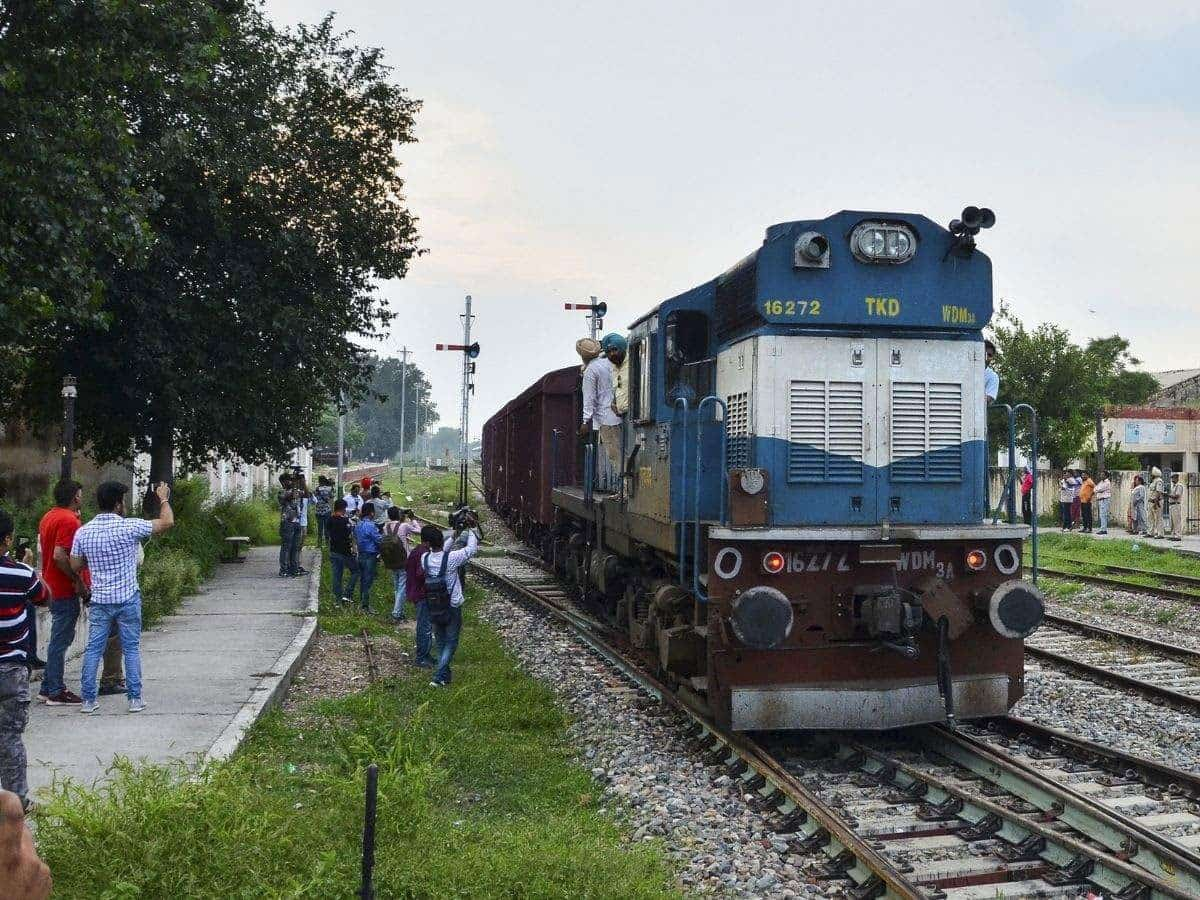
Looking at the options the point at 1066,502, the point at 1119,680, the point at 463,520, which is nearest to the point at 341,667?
the point at 463,520

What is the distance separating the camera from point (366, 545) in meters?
16.6

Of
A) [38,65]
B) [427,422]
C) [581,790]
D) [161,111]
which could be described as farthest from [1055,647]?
[427,422]

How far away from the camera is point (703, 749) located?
827cm

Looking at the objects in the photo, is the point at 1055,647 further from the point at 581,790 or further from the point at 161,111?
the point at 161,111

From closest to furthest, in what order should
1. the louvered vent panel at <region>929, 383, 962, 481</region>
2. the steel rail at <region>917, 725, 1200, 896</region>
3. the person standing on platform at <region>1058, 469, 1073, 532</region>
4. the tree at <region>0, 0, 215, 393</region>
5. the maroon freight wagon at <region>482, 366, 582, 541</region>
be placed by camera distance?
the steel rail at <region>917, 725, 1200, 896</region> → the louvered vent panel at <region>929, 383, 962, 481</region> → the tree at <region>0, 0, 215, 393</region> → the maroon freight wagon at <region>482, 366, 582, 541</region> → the person standing on platform at <region>1058, 469, 1073, 532</region>

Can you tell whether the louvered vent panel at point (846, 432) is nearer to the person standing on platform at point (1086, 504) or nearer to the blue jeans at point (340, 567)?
the blue jeans at point (340, 567)

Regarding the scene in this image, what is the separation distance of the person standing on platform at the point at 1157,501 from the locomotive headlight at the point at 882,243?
21.5m

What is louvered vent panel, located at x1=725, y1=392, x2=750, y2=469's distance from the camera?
8197 millimetres

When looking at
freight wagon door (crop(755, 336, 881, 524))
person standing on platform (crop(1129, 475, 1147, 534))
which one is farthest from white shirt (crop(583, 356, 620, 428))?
person standing on platform (crop(1129, 475, 1147, 534))

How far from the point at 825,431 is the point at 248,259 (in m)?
15.1

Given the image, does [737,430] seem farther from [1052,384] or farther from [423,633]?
[1052,384]

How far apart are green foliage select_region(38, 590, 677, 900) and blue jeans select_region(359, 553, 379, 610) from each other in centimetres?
822

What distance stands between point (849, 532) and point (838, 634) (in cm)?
78

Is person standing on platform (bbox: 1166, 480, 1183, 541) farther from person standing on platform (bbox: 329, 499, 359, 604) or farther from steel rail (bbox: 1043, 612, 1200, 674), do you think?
person standing on platform (bbox: 329, 499, 359, 604)
